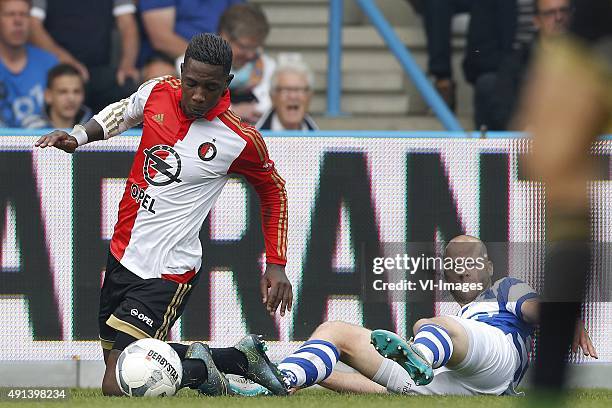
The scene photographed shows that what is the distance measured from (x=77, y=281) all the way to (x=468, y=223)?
2274mm

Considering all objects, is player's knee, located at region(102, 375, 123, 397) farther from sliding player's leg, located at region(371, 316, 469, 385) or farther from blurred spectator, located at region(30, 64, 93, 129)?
blurred spectator, located at region(30, 64, 93, 129)

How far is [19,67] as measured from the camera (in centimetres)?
1031

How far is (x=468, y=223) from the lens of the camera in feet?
25.6

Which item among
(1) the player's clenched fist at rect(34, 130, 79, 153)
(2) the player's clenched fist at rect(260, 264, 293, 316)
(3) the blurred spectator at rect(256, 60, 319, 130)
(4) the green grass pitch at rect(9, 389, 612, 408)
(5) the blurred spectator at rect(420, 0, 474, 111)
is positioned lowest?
(4) the green grass pitch at rect(9, 389, 612, 408)

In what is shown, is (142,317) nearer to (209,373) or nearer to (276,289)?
(209,373)

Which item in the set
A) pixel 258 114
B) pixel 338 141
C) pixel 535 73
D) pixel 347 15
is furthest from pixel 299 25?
pixel 535 73

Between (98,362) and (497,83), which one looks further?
(497,83)

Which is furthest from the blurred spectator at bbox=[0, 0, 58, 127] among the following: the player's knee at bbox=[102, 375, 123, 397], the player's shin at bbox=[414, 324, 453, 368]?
the player's shin at bbox=[414, 324, 453, 368]

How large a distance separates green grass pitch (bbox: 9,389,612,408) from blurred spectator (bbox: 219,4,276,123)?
4105 mm

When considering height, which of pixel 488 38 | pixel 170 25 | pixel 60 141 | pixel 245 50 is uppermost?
pixel 170 25

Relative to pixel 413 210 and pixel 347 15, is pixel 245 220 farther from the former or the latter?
pixel 347 15

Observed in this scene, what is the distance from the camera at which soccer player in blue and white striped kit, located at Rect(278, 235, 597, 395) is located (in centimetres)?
651

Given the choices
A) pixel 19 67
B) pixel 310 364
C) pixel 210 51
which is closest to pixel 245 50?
pixel 19 67

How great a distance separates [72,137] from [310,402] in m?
1.72
